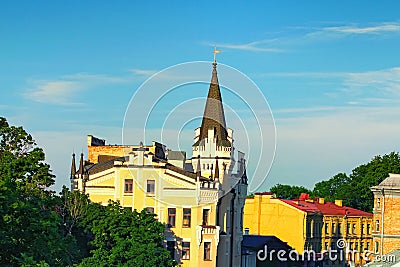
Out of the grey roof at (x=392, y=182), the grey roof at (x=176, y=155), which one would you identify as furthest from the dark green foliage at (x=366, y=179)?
the grey roof at (x=176, y=155)

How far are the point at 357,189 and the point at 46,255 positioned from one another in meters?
74.6

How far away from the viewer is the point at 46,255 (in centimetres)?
3111

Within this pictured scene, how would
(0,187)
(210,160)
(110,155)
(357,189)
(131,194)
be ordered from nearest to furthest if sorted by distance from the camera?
1. (0,187)
2. (131,194)
3. (210,160)
4. (110,155)
5. (357,189)

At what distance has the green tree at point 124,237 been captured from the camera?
156 ft

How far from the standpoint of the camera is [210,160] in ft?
193

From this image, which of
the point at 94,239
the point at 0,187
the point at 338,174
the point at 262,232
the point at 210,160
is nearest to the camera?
the point at 0,187

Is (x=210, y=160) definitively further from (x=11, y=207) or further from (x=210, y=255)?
(x=11, y=207)

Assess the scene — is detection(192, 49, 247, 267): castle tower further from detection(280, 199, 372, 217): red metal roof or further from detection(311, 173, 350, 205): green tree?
detection(311, 173, 350, 205): green tree

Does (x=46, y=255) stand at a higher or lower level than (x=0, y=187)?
lower

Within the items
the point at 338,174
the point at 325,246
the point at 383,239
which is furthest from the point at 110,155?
the point at 338,174

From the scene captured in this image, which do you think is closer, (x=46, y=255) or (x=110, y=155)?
(x=46, y=255)

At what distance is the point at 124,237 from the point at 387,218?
24.6m

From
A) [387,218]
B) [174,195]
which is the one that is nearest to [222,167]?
[174,195]

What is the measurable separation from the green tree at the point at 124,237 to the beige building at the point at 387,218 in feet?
68.9
